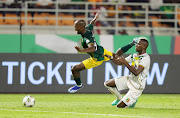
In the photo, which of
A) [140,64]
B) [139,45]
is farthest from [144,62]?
[139,45]

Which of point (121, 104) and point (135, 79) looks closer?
point (121, 104)

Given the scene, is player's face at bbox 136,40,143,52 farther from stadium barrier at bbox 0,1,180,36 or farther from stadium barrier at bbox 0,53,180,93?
stadium barrier at bbox 0,1,180,36

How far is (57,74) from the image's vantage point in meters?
14.9

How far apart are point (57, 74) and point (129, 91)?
17.6 ft

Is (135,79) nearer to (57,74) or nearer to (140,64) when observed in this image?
(140,64)

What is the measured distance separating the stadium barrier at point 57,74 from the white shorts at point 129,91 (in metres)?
4.91

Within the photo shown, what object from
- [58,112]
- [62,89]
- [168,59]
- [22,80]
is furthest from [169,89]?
[58,112]

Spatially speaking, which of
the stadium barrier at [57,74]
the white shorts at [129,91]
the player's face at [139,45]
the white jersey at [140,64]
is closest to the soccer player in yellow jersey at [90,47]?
the player's face at [139,45]

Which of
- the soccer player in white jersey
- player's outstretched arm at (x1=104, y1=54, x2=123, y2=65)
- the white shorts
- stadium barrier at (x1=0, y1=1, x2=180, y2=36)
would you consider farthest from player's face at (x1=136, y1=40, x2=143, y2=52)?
stadium barrier at (x1=0, y1=1, x2=180, y2=36)

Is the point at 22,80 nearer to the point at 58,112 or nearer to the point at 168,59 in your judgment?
the point at 168,59

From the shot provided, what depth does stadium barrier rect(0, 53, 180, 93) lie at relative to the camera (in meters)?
14.8

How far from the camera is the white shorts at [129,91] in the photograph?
32.1ft

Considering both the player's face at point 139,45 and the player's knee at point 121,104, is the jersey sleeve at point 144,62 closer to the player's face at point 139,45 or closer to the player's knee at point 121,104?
the player's face at point 139,45

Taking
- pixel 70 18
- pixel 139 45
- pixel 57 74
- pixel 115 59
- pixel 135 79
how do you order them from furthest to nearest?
pixel 70 18, pixel 57 74, pixel 135 79, pixel 139 45, pixel 115 59
